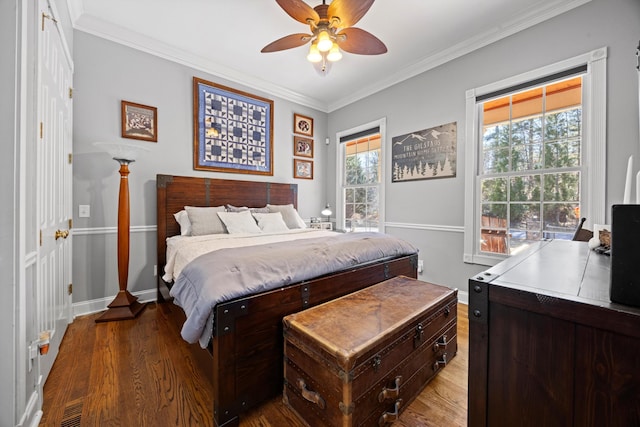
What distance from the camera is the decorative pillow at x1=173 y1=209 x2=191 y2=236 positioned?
9.36ft

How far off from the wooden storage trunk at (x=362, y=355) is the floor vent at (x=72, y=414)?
1077mm

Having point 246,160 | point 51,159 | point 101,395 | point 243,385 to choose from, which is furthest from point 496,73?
point 101,395

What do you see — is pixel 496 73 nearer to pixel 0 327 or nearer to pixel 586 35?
pixel 586 35

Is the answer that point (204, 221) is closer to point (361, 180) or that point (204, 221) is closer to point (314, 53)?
point (314, 53)

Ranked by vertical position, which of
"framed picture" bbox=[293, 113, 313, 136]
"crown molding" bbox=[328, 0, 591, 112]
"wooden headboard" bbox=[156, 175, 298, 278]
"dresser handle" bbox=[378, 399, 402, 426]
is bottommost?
"dresser handle" bbox=[378, 399, 402, 426]

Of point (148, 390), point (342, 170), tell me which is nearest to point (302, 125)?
point (342, 170)

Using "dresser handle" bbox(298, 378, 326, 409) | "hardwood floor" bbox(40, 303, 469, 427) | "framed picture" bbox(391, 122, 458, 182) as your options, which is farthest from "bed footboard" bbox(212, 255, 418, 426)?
"framed picture" bbox(391, 122, 458, 182)

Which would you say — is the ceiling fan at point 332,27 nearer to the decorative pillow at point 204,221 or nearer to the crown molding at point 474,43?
the crown molding at point 474,43

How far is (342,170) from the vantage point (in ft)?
15.0

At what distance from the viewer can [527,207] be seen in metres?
2.59

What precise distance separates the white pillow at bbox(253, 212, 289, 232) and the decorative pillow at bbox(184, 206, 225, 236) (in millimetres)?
451

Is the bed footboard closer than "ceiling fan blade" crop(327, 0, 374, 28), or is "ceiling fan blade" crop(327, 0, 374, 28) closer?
the bed footboard

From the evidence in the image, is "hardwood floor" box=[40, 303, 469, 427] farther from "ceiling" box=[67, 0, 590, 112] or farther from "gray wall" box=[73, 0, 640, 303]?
"ceiling" box=[67, 0, 590, 112]

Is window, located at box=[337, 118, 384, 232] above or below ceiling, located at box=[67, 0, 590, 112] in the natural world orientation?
below
